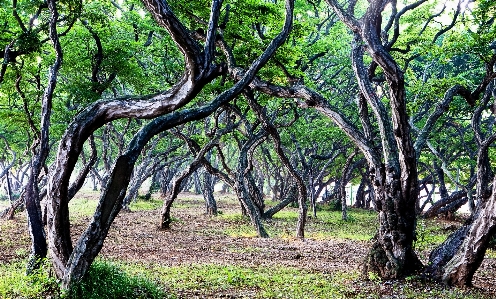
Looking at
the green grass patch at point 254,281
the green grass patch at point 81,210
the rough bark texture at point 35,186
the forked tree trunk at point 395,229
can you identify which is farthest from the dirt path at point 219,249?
the green grass patch at point 81,210

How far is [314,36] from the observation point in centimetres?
2184

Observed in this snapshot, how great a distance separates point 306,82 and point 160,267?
941 cm

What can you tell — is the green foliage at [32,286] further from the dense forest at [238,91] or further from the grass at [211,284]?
the dense forest at [238,91]

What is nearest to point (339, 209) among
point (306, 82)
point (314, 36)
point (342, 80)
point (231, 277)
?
point (342, 80)

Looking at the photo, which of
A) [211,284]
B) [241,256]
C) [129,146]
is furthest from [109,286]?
[241,256]

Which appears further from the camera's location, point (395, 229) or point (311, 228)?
point (311, 228)

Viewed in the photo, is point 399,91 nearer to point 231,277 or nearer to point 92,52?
point 231,277

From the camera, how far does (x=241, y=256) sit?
13.4 m

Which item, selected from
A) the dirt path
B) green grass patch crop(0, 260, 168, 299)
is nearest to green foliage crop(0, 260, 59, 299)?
green grass patch crop(0, 260, 168, 299)

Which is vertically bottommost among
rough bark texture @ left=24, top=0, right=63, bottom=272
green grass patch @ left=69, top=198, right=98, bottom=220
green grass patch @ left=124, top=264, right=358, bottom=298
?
green grass patch @ left=124, top=264, right=358, bottom=298

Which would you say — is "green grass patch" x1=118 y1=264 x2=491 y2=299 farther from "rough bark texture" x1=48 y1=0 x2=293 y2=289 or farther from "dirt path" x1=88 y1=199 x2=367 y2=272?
"rough bark texture" x1=48 y1=0 x2=293 y2=289

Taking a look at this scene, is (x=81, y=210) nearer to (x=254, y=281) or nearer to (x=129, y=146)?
(x=254, y=281)

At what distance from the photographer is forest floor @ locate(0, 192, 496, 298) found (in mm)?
8695

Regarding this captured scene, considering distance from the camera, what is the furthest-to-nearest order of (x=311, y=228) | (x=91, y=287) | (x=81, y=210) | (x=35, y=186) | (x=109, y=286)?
(x=81, y=210) → (x=311, y=228) → (x=35, y=186) → (x=109, y=286) → (x=91, y=287)
